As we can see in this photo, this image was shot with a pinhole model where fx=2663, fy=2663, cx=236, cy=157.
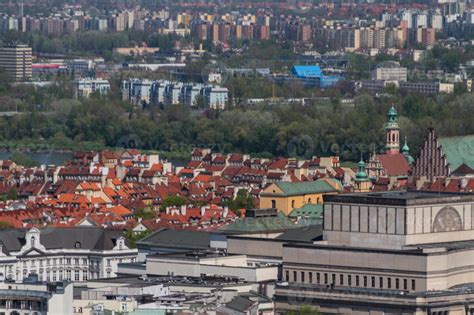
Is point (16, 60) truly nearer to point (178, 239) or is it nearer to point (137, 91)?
point (137, 91)

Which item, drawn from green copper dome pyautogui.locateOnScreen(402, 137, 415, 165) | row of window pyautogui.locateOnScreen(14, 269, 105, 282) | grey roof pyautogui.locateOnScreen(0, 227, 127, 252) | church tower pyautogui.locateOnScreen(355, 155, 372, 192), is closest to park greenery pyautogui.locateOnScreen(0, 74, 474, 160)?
green copper dome pyautogui.locateOnScreen(402, 137, 415, 165)

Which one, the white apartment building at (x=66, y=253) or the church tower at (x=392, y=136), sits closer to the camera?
the white apartment building at (x=66, y=253)

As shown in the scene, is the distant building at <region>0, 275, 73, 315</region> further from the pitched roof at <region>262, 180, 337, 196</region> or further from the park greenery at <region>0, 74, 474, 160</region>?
the park greenery at <region>0, 74, 474, 160</region>

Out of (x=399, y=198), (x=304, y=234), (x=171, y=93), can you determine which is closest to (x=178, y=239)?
(x=304, y=234)

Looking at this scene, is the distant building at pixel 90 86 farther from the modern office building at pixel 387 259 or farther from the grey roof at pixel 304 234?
the modern office building at pixel 387 259

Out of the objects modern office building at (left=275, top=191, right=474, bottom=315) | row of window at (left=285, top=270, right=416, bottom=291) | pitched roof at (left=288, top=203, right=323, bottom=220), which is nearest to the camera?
modern office building at (left=275, top=191, right=474, bottom=315)

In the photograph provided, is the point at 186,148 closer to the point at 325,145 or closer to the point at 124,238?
the point at 325,145

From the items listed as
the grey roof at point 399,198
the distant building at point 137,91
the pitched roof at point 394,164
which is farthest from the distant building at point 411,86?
the grey roof at point 399,198
